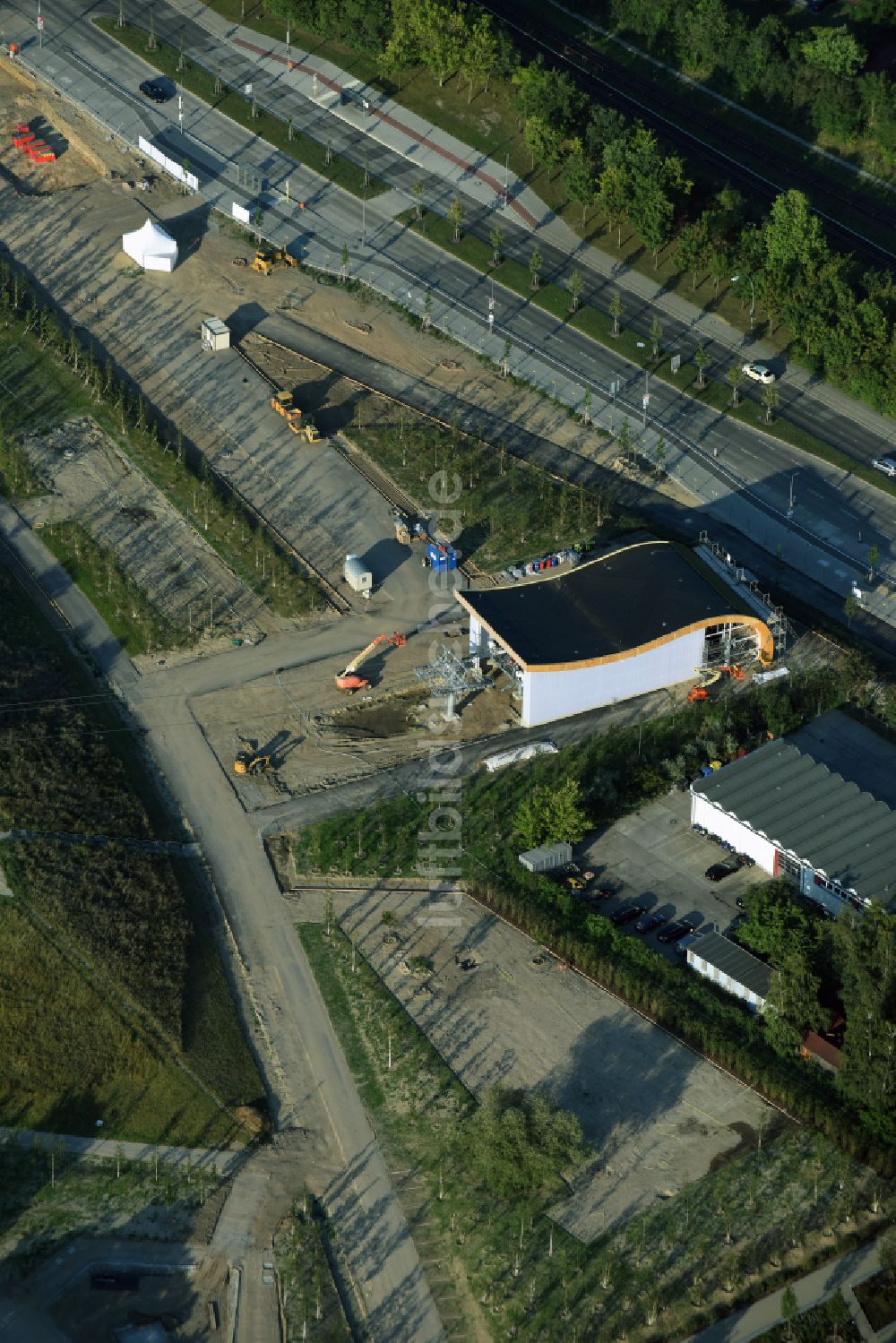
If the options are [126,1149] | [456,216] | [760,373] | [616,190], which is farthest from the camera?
[456,216]

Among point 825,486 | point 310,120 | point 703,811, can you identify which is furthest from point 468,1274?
point 310,120

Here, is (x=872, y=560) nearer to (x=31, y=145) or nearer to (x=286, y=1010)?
(x=286, y=1010)

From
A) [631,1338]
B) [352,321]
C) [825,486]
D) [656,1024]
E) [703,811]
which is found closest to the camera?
[631,1338]

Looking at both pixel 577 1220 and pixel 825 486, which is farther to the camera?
pixel 825 486

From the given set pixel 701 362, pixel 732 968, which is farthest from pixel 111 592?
pixel 732 968

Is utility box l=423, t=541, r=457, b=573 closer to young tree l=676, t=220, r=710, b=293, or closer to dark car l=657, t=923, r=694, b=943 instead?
dark car l=657, t=923, r=694, b=943

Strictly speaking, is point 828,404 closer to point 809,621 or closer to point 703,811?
point 809,621
